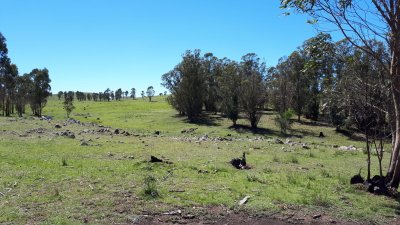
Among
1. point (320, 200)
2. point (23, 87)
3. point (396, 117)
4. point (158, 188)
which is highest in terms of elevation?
point (23, 87)

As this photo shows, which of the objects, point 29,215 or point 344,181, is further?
point 344,181

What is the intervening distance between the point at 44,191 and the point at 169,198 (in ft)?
12.8

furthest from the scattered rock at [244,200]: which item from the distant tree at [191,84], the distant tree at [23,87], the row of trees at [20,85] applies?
the distant tree at [23,87]

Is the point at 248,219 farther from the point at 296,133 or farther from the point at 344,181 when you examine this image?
the point at 296,133

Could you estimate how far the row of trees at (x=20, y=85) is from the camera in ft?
231

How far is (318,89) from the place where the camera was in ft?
208

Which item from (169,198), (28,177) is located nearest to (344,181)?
(169,198)

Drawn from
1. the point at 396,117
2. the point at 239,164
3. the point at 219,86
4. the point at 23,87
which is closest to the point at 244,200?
the point at 396,117

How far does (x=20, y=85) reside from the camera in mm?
90188

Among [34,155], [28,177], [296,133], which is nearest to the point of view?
[28,177]

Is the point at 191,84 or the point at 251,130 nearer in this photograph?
the point at 251,130

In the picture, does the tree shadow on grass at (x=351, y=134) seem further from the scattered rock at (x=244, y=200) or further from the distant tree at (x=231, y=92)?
the scattered rock at (x=244, y=200)

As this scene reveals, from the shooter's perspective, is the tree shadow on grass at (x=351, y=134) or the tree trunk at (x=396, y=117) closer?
the tree trunk at (x=396, y=117)

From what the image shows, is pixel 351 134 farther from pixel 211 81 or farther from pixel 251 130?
pixel 211 81
